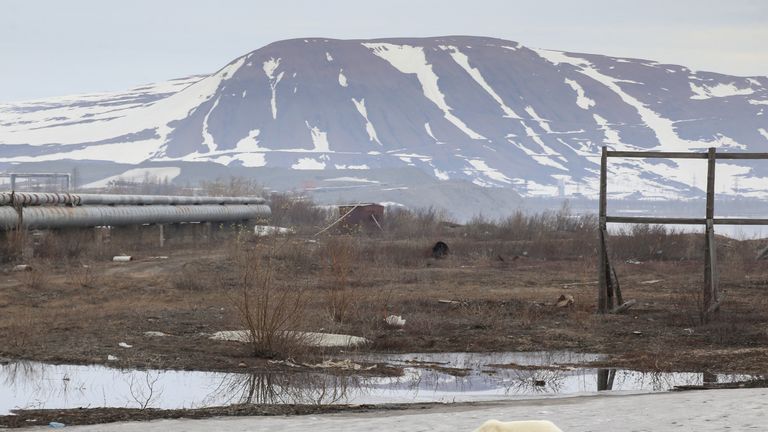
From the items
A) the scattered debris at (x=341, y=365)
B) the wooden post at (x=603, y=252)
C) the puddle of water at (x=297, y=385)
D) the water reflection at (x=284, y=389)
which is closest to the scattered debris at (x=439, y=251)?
the wooden post at (x=603, y=252)

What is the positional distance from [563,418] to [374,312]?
372 inches

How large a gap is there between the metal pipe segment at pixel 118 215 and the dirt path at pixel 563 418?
72.4 feet

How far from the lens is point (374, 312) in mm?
20562

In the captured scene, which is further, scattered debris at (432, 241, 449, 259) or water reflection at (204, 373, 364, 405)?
scattered debris at (432, 241, 449, 259)

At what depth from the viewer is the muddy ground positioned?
645 inches

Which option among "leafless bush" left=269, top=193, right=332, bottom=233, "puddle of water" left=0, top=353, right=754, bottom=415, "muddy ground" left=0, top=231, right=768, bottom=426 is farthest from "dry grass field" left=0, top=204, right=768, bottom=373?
"leafless bush" left=269, top=193, right=332, bottom=233

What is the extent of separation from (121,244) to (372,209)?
2517cm

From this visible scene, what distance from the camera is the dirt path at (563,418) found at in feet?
35.3

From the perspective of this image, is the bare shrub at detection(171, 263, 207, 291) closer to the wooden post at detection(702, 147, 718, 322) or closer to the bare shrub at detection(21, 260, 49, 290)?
the bare shrub at detection(21, 260, 49, 290)

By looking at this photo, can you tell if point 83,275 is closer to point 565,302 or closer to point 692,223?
point 565,302

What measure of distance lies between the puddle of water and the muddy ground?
552mm

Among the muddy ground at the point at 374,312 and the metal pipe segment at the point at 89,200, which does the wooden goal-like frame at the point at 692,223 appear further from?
the metal pipe segment at the point at 89,200

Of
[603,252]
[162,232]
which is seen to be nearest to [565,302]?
[603,252]

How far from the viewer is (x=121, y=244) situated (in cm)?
3875
